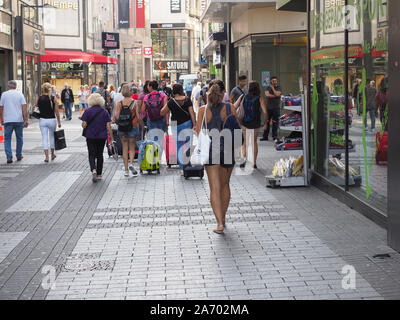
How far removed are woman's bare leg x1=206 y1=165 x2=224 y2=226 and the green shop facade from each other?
6.21 ft

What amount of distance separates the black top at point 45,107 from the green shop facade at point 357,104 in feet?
20.3

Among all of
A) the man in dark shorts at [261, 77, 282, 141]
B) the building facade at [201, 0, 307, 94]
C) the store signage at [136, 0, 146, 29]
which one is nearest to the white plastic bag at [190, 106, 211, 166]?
the man in dark shorts at [261, 77, 282, 141]

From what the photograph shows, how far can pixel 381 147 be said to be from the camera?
8.27m

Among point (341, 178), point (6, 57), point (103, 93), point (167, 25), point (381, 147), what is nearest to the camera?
point (381, 147)

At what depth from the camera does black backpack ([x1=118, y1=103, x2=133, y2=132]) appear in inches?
532

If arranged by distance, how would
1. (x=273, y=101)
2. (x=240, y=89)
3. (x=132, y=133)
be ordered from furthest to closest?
(x=273, y=101)
(x=240, y=89)
(x=132, y=133)

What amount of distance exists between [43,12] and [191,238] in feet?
136

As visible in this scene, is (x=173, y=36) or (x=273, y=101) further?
(x=173, y=36)

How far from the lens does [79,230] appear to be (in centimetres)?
859

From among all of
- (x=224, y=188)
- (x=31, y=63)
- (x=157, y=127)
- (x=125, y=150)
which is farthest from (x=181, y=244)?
(x=31, y=63)

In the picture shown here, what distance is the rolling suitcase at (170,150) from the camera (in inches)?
569

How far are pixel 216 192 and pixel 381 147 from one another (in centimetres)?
202

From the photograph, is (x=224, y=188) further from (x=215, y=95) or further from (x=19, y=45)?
(x=19, y=45)

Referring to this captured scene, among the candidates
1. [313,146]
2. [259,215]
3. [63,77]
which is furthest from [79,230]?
[63,77]
